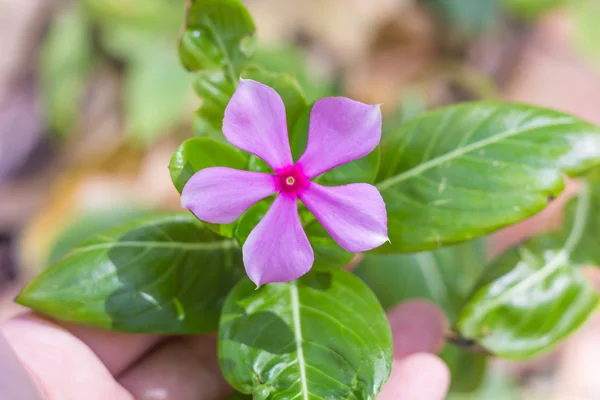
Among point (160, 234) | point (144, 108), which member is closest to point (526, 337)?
point (160, 234)

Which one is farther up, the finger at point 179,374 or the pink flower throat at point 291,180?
the pink flower throat at point 291,180

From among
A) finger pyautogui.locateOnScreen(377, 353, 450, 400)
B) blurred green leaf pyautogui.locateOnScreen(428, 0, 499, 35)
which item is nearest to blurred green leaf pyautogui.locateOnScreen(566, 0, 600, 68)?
blurred green leaf pyautogui.locateOnScreen(428, 0, 499, 35)

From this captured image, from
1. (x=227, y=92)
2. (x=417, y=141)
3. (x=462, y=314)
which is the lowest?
(x=462, y=314)

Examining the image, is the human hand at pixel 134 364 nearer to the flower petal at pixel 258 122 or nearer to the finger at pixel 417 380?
the finger at pixel 417 380

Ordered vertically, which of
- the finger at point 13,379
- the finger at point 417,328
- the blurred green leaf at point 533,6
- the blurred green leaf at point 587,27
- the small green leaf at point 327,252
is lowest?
the finger at point 417,328

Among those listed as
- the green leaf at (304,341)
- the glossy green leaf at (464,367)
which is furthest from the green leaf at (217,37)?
the glossy green leaf at (464,367)

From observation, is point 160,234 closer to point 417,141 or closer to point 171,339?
point 171,339
